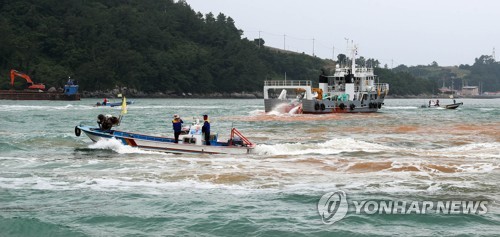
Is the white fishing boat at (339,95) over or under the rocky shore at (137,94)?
over

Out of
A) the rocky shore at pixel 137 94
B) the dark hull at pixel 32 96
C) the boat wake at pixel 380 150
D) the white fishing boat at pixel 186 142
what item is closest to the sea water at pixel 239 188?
the boat wake at pixel 380 150

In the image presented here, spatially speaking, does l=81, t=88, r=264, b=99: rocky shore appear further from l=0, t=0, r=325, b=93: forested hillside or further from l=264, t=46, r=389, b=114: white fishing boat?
l=264, t=46, r=389, b=114: white fishing boat

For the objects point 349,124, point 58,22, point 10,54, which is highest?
point 58,22

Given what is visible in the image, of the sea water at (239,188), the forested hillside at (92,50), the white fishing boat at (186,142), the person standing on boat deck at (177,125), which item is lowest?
the sea water at (239,188)

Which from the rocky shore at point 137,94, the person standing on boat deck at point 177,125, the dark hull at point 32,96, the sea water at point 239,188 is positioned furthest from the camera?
the rocky shore at point 137,94

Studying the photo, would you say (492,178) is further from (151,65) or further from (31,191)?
(151,65)

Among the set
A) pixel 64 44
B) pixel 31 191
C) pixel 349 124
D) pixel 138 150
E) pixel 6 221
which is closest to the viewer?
pixel 6 221

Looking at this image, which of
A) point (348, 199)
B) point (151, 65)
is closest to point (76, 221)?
point (348, 199)

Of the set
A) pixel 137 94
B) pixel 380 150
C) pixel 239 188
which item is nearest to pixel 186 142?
pixel 239 188

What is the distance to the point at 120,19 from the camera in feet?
627

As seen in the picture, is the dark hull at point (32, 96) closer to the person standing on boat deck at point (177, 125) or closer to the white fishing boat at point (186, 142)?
the white fishing boat at point (186, 142)

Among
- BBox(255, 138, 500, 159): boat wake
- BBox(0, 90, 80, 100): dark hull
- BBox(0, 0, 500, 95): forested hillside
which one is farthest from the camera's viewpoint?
BBox(0, 0, 500, 95): forested hillside

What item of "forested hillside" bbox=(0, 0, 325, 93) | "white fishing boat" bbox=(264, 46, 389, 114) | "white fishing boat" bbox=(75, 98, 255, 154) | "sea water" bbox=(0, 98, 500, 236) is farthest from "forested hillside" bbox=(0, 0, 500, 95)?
"sea water" bbox=(0, 98, 500, 236)

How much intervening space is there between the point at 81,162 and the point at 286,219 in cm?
1244
